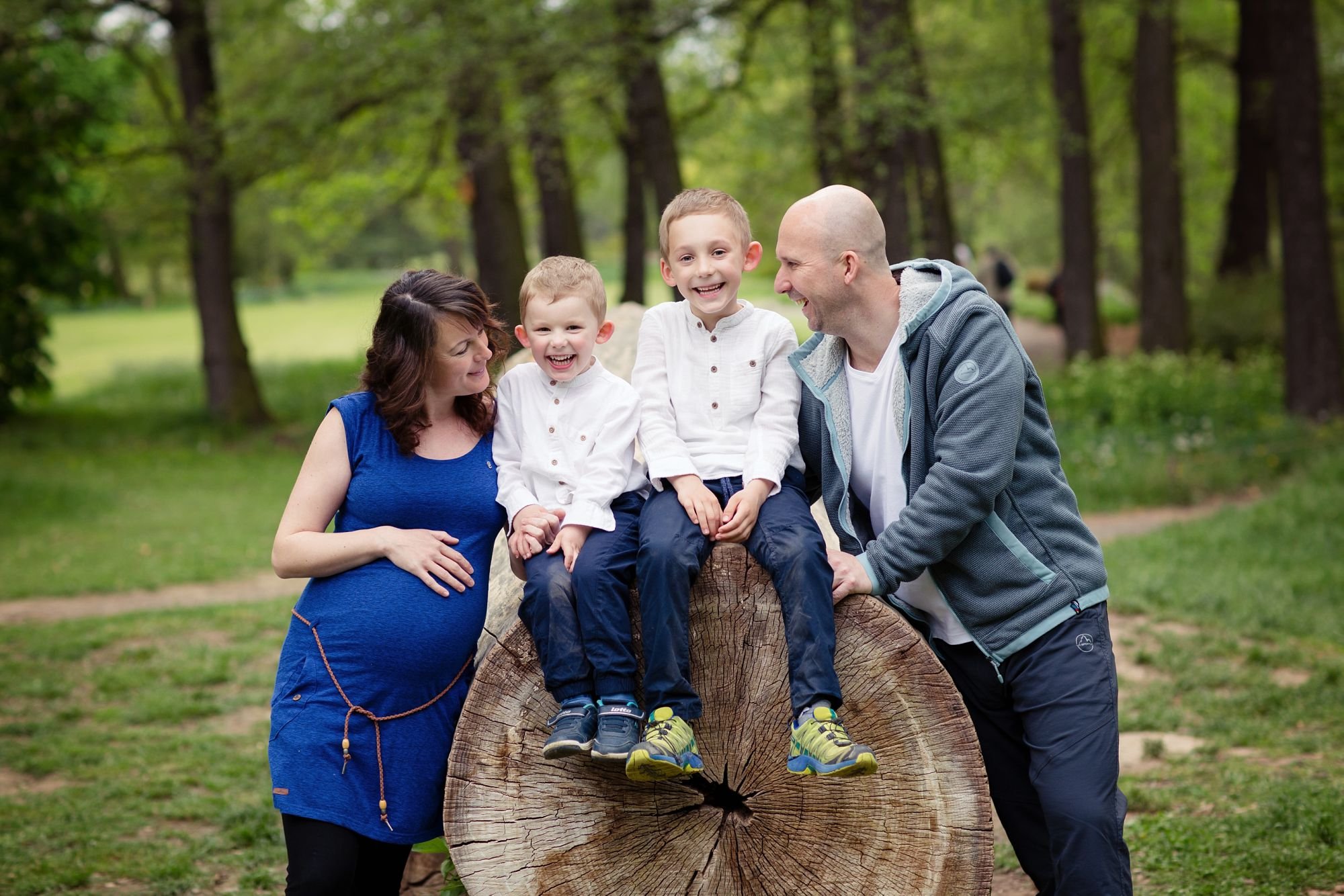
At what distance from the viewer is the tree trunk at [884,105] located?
38.5 feet

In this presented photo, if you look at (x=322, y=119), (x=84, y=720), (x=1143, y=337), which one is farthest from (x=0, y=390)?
(x=1143, y=337)

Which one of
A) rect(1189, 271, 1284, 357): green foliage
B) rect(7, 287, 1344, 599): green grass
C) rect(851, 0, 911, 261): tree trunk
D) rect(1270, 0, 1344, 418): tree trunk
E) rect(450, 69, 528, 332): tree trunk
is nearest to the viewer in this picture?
rect(7, 287, 1344, 599): green grass

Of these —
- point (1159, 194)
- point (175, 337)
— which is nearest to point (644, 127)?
point (1159, 194)

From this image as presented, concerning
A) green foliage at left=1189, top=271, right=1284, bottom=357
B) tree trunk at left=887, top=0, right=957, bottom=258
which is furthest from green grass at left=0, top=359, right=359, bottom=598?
green foliage at left=1189, top=271, right=1284, bottom=357

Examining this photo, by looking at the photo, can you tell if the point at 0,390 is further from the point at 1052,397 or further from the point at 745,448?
the point at 745,448

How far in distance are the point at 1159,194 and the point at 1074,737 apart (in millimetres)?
15813

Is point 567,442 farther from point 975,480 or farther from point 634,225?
point 634,225

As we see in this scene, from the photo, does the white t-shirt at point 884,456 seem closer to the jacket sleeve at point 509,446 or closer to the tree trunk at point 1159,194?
the jacket sleeve at point 509,446

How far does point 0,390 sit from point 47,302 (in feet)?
95.0

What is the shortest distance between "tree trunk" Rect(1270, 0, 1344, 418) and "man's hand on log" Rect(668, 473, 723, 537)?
11.4m

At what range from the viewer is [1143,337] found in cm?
1758

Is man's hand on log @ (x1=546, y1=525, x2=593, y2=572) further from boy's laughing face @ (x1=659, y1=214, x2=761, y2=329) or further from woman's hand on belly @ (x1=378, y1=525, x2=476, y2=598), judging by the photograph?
boy's laughing face @ (x1=659, y1=214, x2=761, y2=329)

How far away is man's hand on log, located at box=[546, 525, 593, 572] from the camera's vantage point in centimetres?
306

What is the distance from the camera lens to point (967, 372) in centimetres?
311
